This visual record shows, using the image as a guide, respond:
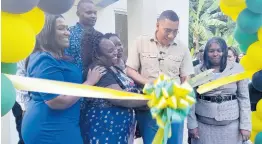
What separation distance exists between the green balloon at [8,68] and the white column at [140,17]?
2.49m

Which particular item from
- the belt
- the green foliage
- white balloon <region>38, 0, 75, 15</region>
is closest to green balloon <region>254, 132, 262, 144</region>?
the belt

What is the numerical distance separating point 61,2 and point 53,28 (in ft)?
1.04

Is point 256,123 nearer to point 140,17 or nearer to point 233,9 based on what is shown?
point 233,9

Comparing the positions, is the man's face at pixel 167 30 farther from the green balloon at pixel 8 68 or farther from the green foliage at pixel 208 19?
the green foliage at pixel 208 19

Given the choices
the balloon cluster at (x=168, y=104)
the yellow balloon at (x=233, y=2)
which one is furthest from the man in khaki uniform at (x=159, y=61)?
the balloon cluster at (x=168, y=104)

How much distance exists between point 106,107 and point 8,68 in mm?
671

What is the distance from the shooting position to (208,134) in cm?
279

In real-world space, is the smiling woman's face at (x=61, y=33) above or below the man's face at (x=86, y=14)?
below

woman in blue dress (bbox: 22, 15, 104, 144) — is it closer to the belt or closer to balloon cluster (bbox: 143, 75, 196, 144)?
balloon cluster (bbox: 143, 75, 196, 144)

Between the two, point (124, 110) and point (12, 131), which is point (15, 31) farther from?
point (12, 131)

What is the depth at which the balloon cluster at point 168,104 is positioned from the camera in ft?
5.76

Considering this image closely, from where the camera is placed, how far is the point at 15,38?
4.65 feet

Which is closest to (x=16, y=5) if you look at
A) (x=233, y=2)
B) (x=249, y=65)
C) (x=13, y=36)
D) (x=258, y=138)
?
(x=13, y=36)

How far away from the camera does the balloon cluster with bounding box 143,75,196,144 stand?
69.1 inches
